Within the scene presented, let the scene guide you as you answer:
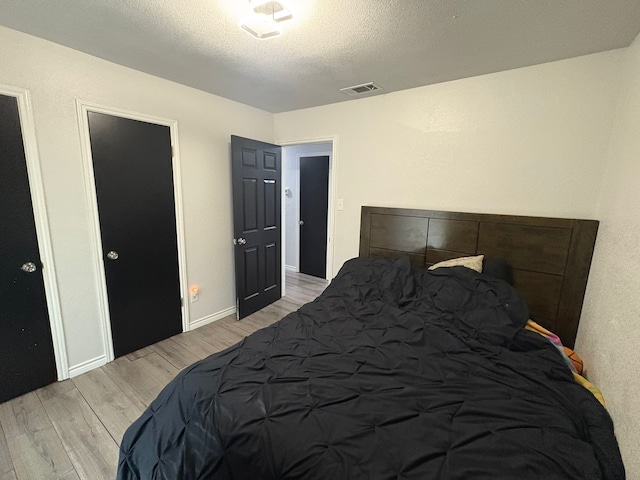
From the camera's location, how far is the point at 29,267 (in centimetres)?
189

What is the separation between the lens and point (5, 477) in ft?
4.57

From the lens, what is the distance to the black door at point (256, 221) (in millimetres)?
3006

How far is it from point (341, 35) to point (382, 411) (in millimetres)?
1993

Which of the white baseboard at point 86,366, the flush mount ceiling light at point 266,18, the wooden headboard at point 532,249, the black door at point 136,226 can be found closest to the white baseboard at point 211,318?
the black door at point 136,226

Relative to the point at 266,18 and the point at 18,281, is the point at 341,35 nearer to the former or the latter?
the point at 266,18

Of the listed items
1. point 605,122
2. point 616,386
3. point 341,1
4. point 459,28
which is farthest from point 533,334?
point 341,1

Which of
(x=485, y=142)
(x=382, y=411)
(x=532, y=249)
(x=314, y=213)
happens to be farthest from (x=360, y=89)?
(x=382, y=411)

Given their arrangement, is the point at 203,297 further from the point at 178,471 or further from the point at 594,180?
the point at 594,180

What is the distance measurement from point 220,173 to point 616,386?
3294 millimetres

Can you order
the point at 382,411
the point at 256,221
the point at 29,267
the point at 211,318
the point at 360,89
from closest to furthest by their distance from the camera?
1. the point at 382,411
2. the point at 29,267
3. the point at 360,89
4. the point at 211,318
5. the point at 256,221

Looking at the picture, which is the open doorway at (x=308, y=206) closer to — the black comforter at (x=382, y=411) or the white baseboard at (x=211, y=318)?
the white baseboard at (x=211, y=318)

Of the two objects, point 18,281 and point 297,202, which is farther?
point 297,202

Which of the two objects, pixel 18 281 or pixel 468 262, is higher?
pixel 468 262

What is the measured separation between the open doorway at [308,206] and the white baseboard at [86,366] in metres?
2.99
